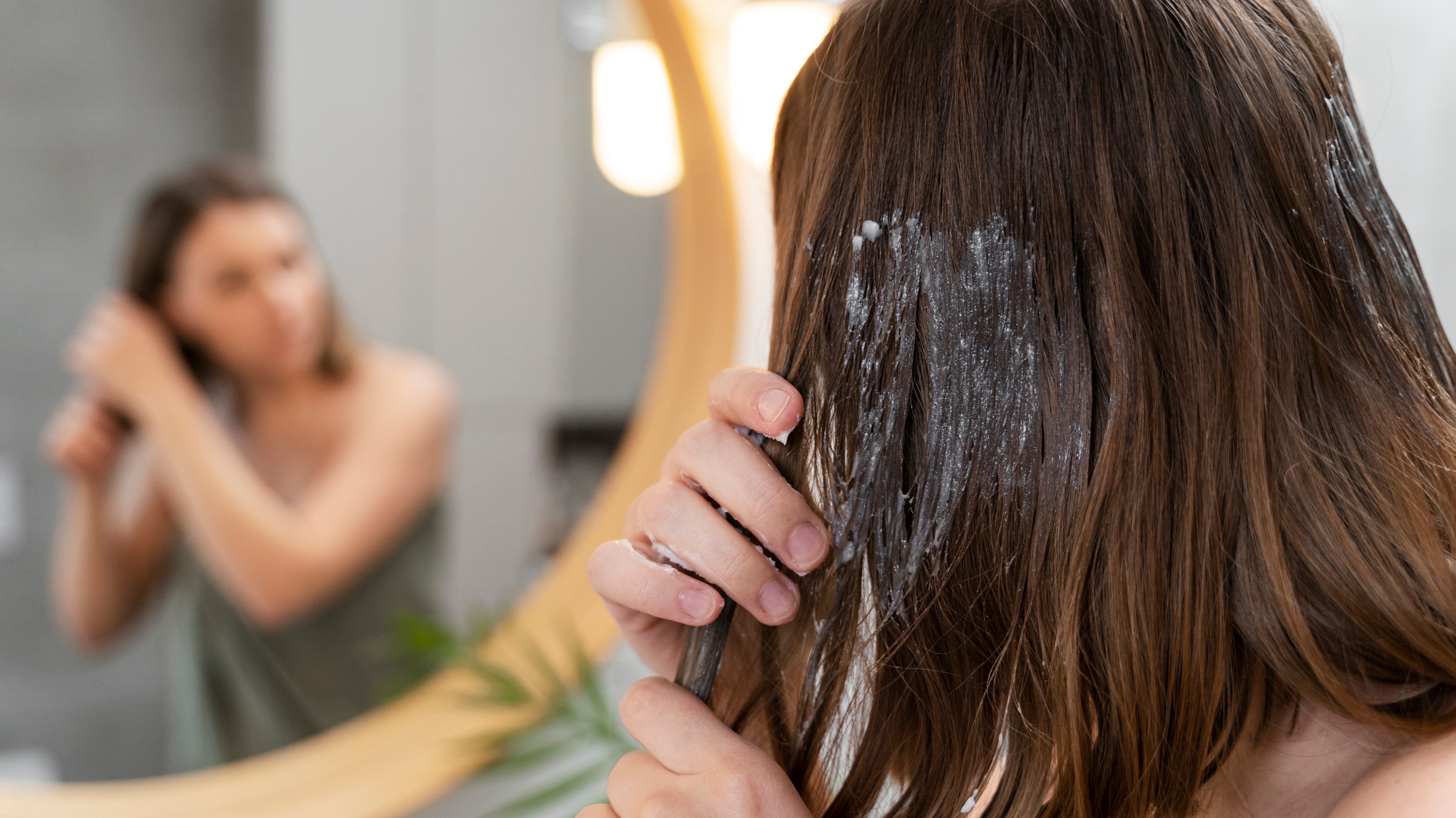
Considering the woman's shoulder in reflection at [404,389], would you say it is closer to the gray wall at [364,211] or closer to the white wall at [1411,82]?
the gray wall at [364,211]

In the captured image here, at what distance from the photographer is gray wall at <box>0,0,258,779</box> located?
853mm

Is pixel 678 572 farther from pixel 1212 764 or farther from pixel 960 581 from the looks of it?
pixel 1212 764

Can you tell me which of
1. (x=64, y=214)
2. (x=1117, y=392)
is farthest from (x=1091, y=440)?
(x=64, y=214)

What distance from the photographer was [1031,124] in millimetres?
321

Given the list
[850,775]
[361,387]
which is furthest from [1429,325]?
[361,387]

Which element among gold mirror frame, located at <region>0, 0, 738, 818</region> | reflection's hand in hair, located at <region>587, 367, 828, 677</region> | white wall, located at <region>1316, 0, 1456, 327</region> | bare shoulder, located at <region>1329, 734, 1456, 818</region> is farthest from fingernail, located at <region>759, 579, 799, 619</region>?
white wall, located at <region>1316, 0, 1456, 327</region>

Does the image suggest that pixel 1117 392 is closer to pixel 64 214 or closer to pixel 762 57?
pixel 762 57

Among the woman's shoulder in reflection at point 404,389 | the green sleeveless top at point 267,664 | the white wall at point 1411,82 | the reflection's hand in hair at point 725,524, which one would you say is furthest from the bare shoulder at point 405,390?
the white wall at point 1411,82

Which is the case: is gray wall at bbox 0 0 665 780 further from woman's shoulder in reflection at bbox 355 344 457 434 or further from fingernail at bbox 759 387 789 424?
fingernail at bbox 759 387 789 424

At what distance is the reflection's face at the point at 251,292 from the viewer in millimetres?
835

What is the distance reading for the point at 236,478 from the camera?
84cm

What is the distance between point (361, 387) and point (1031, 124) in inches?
30.1

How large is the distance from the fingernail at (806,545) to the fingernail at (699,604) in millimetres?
→ 42

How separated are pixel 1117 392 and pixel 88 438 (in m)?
0.90
